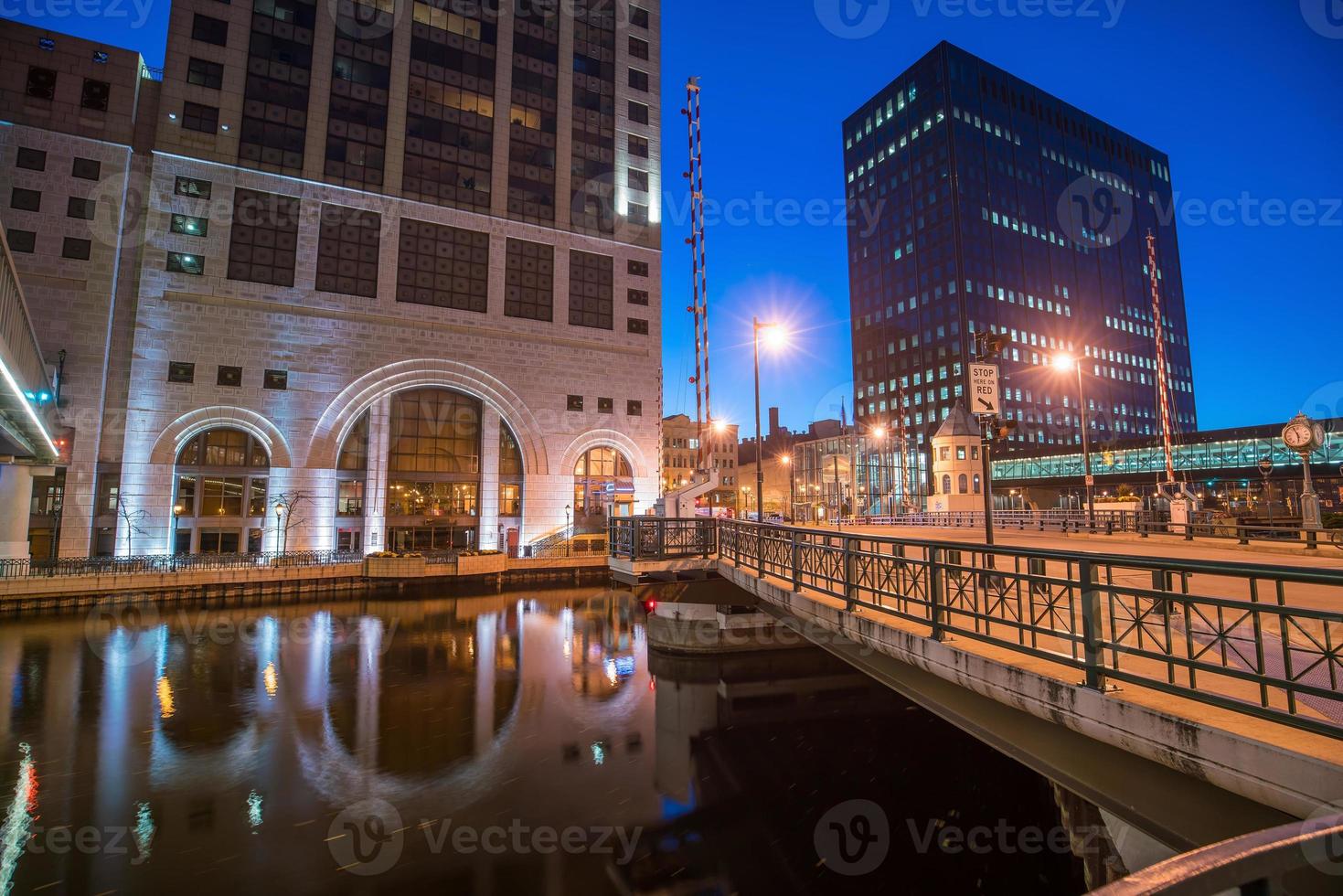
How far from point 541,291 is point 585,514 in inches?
716

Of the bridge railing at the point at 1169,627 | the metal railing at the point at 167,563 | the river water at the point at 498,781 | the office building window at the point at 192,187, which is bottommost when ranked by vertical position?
the river water at the point at 498,781

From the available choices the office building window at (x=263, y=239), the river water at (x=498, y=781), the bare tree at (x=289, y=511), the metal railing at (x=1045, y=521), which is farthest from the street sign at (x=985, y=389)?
the office building window at (x=263, y=239)

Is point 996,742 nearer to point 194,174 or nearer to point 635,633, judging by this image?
point 635,633

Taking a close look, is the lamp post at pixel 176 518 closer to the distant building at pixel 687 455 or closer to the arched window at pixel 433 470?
the arched window at pixel 433 470

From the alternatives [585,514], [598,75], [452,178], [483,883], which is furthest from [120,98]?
[483,883]

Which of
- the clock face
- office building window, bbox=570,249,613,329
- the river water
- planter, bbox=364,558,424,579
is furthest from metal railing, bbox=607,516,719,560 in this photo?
office building window, bbox=570,249,613,329

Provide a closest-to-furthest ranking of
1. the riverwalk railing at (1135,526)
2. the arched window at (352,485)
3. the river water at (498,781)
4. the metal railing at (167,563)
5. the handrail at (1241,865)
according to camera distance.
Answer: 1. the handrail at (1241,865)
2. the river water at (498,781)
3. the riverwalk railing at (1135,526)
4. the metal railing at (167,563)
5. the arched window at (352,485)

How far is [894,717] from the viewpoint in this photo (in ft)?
57.9

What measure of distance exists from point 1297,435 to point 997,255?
89.0 metres

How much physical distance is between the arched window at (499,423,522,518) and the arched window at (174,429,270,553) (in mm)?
14945

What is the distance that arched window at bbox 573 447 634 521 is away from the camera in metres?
46.9

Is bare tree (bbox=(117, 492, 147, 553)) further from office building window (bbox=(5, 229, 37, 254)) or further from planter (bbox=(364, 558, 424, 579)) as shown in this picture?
office building window (bbox=(5, 229, 37, 254))

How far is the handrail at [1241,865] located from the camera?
168 centimetres

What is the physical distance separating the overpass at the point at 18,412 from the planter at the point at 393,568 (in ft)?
49.6
